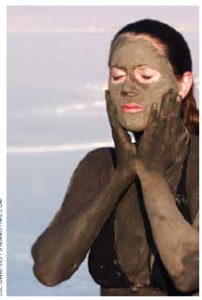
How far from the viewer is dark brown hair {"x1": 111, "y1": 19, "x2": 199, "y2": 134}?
10.2 ft

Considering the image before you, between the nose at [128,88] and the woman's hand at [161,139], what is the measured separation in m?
0.12

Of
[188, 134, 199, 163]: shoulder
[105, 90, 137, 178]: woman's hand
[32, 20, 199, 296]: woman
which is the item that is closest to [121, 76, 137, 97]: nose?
[32, 20, 199, 296]: woman

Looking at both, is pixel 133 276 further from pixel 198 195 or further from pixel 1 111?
pixel 1 111

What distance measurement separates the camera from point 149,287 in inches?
120

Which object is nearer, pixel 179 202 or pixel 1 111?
pixel 179 202

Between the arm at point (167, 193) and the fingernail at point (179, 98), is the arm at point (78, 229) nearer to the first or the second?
the arm at point (167, 193)

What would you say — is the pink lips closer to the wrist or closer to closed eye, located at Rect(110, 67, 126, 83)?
closed eye, located at Rect(110, 67, 126, 83)

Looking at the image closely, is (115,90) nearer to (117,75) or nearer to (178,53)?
(117,75)

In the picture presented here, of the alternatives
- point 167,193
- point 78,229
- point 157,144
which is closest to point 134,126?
point 157,144

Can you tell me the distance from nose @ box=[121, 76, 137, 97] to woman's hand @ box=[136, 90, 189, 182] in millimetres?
121

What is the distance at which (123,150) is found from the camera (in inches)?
118

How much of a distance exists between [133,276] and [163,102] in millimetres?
557

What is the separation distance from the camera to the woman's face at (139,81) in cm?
310
